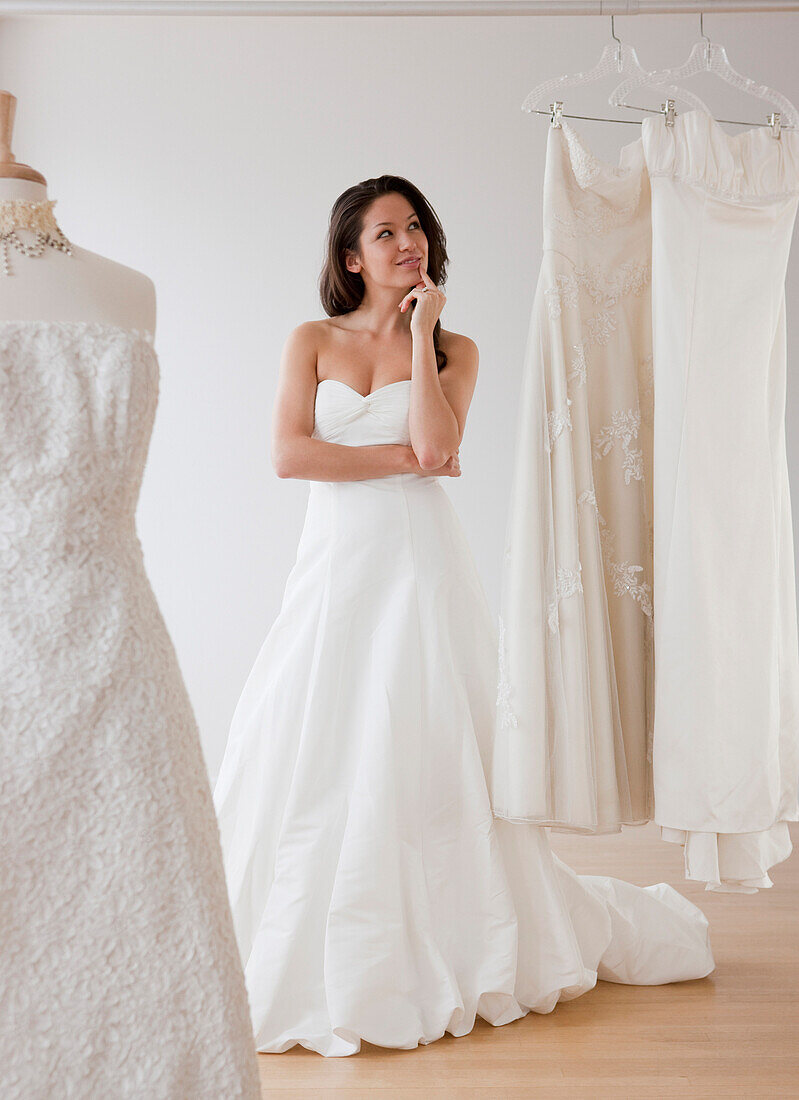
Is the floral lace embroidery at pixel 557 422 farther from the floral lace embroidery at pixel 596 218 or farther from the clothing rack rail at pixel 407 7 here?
the clothing rack rail at pixel 407 7

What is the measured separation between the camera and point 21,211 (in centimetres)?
130

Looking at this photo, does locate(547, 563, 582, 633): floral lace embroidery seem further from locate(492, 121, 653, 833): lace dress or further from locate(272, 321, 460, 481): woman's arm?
locate(272, 321, 460, 481): woman's arm

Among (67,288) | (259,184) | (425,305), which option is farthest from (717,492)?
(259,184)

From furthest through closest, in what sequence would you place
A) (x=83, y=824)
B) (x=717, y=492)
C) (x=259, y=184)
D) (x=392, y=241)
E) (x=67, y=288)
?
1. (x=259, y=184)
2. (x=392, y=241)
3. (x=717, y=492)
4. (x=67, y=288)
5. (x=83, y=824)

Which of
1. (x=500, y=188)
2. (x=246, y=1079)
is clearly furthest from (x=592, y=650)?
(x=500, y=188)

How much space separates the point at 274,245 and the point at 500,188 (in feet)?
3.30

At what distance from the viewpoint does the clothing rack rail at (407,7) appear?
6.98ft

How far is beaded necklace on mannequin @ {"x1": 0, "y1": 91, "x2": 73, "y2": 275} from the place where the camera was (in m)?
1.28

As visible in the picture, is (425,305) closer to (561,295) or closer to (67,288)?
(561,295)

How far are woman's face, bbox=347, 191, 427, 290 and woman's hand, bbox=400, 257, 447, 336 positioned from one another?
52mm

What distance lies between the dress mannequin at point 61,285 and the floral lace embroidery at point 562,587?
105cm

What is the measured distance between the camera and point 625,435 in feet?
7.38

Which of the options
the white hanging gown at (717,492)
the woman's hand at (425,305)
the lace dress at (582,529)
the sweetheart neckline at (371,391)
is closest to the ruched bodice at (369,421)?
the sweetheart neckline at (371,391)

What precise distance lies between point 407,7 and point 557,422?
90 cm
